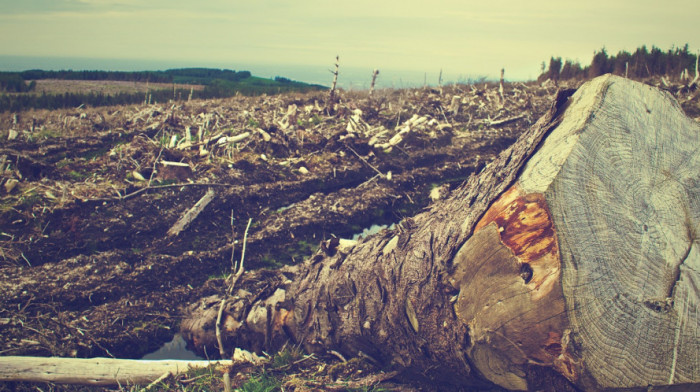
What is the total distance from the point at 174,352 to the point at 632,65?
21.2 meters

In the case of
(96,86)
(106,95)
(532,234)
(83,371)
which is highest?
(96,86)

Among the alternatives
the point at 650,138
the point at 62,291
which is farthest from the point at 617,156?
the point at 62,291

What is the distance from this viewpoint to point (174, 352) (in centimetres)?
450

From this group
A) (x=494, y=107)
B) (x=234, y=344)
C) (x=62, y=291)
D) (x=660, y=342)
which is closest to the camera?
(x=660, y=342)

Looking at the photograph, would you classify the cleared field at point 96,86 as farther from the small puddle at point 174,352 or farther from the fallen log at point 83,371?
the fallen log at point 83,371

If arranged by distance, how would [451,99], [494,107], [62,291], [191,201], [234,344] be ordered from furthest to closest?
1. [451,99]
2. [494,107]
3. [191,201]
4. [62,291]
5. [234,344]

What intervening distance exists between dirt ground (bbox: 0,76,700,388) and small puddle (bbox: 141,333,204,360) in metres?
0.09

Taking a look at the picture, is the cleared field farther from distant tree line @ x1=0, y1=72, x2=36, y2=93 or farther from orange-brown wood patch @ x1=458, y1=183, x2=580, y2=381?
orange-brown wood patch @ x1=458, y1=183, x2=580, y2=381

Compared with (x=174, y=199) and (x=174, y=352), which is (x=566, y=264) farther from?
Result: (x=174, y=199)

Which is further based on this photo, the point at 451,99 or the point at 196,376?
the point at 451,99

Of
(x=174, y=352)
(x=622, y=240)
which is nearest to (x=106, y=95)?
(x=174, y=352)

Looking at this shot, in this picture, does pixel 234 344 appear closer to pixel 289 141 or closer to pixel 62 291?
pixel 62 291

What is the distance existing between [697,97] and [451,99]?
23.5 feet

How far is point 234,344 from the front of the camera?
4.12 metres
